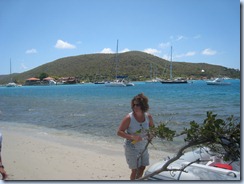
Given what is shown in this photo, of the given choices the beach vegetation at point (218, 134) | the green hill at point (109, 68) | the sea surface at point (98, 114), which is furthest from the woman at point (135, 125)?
the green hill at point (109, 68)

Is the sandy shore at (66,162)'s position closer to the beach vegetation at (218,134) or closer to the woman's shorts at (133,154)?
the woman's shorts at (133,154)

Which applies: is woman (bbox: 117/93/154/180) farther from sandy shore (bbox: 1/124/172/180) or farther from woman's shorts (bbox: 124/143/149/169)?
sandy shore (bbox: 1/124/172/180)

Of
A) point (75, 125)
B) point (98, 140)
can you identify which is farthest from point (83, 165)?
point (75, 125)

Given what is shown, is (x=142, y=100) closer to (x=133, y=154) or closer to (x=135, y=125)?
(x=135, y=125)

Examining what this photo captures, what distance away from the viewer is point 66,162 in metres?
4.97

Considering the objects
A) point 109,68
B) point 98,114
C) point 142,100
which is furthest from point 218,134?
point 109,68

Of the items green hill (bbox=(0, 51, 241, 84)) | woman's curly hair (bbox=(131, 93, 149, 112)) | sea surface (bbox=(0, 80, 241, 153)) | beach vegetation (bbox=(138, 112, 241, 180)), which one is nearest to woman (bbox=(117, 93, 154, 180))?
woman's curly hair (bbox=(131, 93, 149, 112))

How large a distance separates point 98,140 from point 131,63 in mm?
67472

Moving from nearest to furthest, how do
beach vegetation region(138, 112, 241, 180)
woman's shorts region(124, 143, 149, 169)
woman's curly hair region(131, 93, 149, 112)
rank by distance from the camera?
beach vegetation region(138, 112, 241, 180) < woman's curly hair region(131, 93, 149, 112) < woman's shorts region(124, 143, 149, 169)

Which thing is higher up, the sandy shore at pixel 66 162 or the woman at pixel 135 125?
the woman at pixel 135 125

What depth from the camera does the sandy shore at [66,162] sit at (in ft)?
11.7

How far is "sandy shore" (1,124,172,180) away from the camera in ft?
11.7

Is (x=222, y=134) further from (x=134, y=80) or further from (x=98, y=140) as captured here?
(x=134, y=80)

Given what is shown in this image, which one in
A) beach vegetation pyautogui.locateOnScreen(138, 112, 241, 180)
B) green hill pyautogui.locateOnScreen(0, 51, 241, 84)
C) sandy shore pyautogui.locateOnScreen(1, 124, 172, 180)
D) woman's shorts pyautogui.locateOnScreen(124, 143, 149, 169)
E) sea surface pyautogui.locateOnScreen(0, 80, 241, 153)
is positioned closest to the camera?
beach vegetation pyautogui.locateOnScreen(138, 112, 241, 180)
